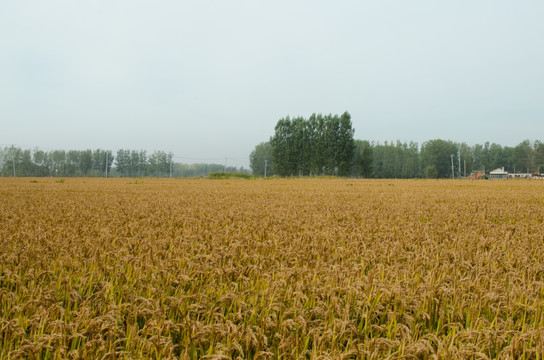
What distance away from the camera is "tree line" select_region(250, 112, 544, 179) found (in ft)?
259

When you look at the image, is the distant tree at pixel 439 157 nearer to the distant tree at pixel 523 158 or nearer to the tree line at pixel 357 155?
the tree line at pixel 357 155

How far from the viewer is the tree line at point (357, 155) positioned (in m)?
79.0

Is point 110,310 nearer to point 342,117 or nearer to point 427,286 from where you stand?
point 427,286

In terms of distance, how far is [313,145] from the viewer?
81438 millimetres

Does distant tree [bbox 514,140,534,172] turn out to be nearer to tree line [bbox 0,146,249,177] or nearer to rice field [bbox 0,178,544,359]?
tree line [bbox 0,146,249,177]

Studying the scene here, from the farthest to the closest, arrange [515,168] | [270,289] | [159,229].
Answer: [515,168] < [159,229] < [270,289]

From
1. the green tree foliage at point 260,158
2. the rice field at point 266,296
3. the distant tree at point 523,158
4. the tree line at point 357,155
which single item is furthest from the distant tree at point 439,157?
the rice field at point 266,296

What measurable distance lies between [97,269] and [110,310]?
3.52 ft

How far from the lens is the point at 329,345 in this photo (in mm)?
1831

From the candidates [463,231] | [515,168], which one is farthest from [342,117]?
[515,168]

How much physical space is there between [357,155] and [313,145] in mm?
39895

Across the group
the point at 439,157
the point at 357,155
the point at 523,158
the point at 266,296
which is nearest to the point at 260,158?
the point at 357,155

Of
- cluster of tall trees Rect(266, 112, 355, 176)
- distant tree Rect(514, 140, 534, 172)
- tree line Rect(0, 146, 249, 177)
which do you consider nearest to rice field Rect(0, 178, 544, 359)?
cluster of tall trees Rect(266, 112, 355, 176)

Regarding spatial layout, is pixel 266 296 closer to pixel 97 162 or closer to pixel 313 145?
pixel 313 145
